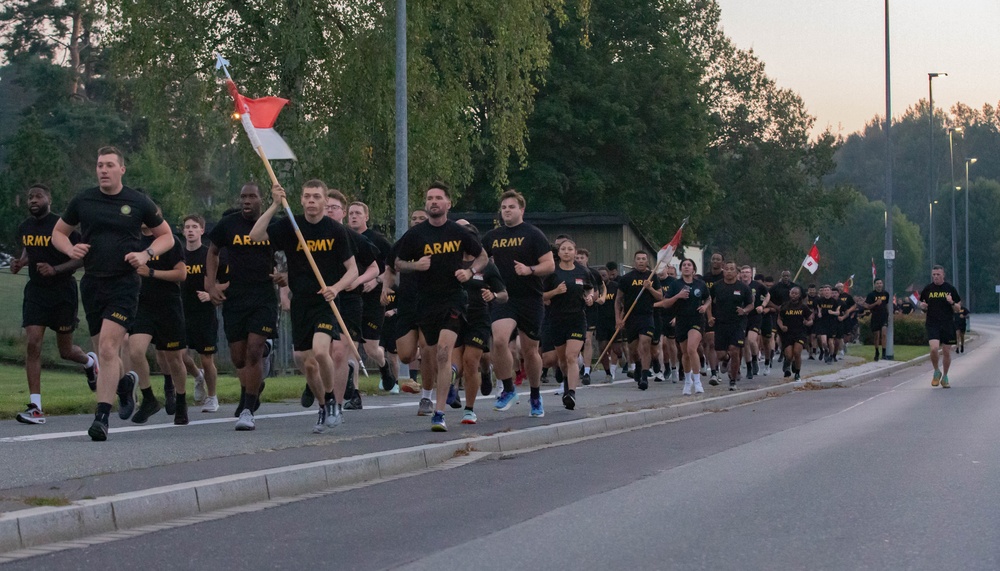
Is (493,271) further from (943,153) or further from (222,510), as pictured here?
(943,153)

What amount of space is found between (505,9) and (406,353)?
47.6ft

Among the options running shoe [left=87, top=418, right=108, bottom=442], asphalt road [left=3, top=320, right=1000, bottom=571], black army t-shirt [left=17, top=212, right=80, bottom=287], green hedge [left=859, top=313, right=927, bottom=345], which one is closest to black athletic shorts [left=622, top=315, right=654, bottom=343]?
asphalt road [left=3, top=320, right=1000, bottom=571]

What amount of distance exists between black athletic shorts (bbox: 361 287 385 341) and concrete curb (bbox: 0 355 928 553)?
11.0 feet

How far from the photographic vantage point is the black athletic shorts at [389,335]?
16812 mm

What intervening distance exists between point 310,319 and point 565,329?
14.6 ft

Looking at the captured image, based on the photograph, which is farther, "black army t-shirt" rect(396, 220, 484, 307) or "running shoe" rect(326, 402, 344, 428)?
"black army t-shirt" rect(396, 220, 484, 307)

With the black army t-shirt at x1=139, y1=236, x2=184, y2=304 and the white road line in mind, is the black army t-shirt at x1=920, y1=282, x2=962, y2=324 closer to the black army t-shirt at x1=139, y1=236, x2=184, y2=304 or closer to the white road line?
the white road line

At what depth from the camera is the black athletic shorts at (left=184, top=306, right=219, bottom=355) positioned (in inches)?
515

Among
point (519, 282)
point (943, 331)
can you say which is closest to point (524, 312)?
point (519, 282)

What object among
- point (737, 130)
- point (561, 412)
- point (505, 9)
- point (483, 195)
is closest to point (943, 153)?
point (737, 130)

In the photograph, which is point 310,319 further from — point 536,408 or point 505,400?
point 505,400

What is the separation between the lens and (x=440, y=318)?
11352 millimetres

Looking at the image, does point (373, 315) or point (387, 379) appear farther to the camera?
point (387, 379)

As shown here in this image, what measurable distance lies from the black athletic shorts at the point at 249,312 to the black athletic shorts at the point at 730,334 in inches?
409
